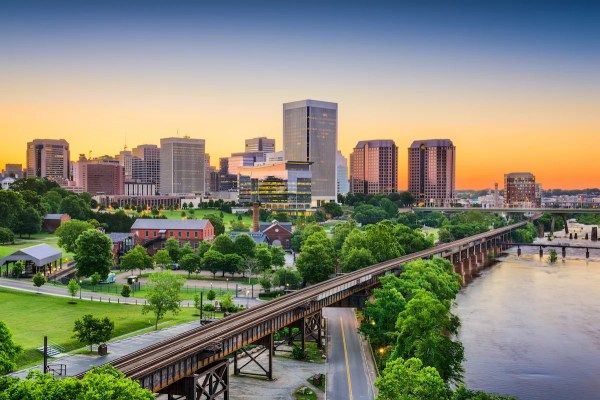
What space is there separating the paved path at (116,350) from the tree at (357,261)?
146ft

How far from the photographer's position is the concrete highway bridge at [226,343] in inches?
1791

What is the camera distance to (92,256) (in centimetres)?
10294

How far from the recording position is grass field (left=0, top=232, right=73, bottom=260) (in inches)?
4830

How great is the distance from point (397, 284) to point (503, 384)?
1950 centimetres

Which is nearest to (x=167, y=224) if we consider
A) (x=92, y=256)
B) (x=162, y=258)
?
(x=162, y=258)

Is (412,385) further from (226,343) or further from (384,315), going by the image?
(384,315)

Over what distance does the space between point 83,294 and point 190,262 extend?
2912 cm

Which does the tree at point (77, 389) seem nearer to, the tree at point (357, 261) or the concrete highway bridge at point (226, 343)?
the concrete highway bridge at point (226, 343)

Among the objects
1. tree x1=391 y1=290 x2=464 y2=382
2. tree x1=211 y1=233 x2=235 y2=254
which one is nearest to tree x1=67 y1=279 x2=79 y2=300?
tree x1=211 y1=233 x2=235 y2=254

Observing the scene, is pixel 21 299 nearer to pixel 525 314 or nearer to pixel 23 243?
pixel 23 243

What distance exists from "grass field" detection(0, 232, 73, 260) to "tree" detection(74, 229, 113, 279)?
2310 cm

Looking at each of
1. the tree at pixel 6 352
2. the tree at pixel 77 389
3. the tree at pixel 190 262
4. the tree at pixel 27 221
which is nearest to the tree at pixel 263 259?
the tree at pixel 190 262

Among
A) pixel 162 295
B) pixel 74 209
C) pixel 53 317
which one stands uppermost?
pixel 74 209

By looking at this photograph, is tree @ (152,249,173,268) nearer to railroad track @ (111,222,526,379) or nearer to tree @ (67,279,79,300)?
tree @ (67,279,79,300)
